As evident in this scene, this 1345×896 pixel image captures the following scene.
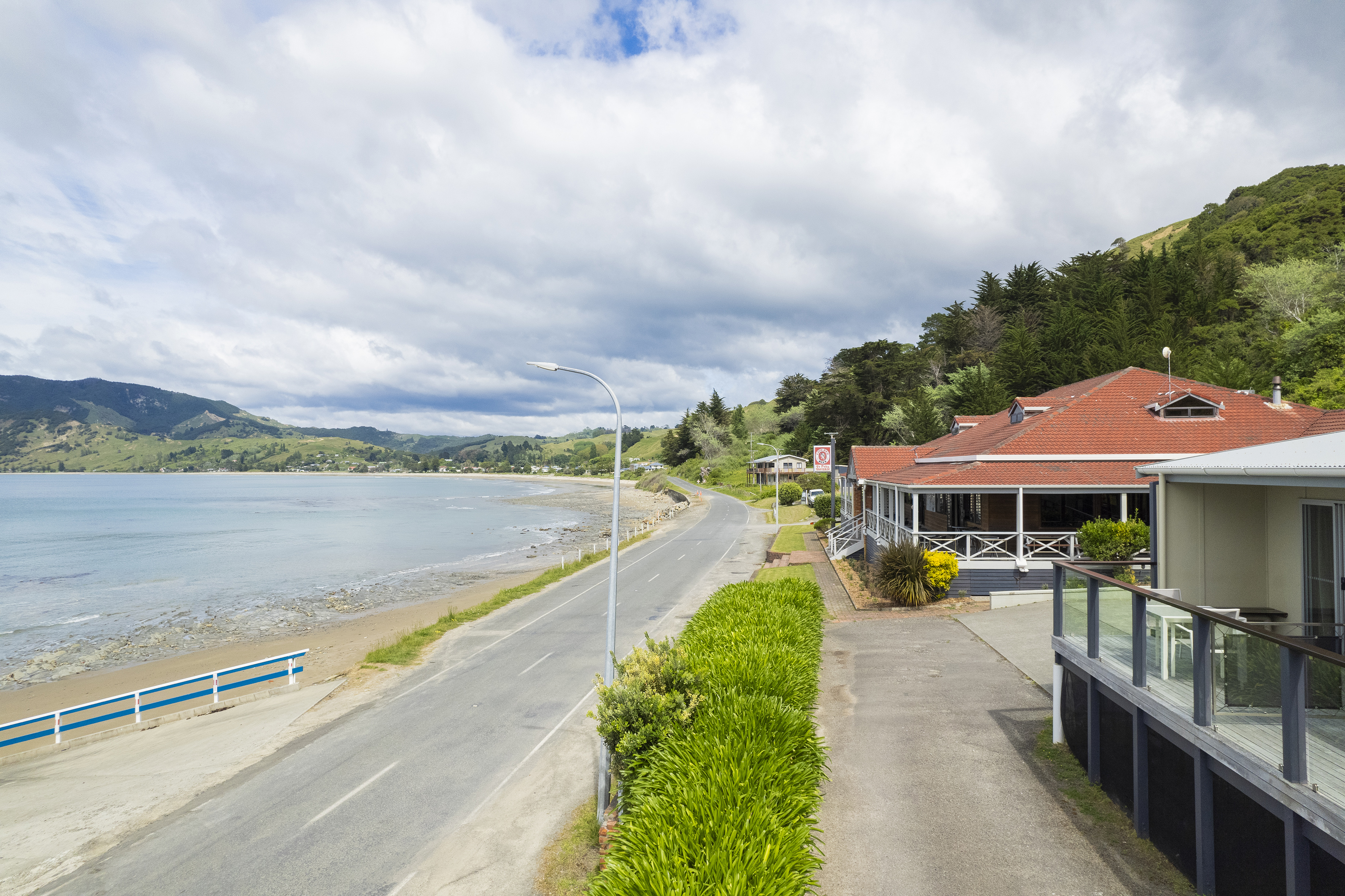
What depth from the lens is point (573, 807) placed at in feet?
36.7

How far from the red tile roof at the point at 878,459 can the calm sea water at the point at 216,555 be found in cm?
2592

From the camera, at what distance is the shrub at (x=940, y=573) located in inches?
825

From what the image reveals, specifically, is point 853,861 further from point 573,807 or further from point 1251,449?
point 1251,449

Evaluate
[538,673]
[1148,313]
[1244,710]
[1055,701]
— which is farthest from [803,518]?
[1244,710]

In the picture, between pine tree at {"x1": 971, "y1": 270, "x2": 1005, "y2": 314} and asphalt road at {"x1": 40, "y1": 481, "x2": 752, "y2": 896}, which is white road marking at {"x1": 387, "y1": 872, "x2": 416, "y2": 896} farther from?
pine tree at {"x1": 971, "y1": 270, "x2": 1005, "y2": 314}

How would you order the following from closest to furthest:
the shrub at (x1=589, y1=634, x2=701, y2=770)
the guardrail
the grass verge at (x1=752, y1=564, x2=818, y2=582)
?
the shrub at (x1=589, y1=634, x2=701, y2=770)
the guardrail
the grass verge at (x1=752, y1=564, x2=818, y2=582)

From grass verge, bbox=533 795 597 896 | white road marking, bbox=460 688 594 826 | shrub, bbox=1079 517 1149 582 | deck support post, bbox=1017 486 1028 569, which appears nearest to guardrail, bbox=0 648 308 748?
white road marking, bbox=460 688 594 826

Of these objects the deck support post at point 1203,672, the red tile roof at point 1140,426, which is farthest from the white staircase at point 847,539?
the deck support post at point 1203,672

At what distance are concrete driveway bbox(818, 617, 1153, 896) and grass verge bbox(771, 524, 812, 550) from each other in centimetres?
2400

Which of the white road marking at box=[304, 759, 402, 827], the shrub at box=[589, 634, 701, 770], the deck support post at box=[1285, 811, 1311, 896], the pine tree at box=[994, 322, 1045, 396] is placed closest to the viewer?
the deck support post at box=[1285, 811, 1311, 896]

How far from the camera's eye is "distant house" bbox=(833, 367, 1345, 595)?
2119cm

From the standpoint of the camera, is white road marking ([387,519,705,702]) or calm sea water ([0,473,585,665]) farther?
calm sea water ([0,473,585,665])

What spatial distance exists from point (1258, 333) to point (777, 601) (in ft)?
163

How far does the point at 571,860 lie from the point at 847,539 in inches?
1081
